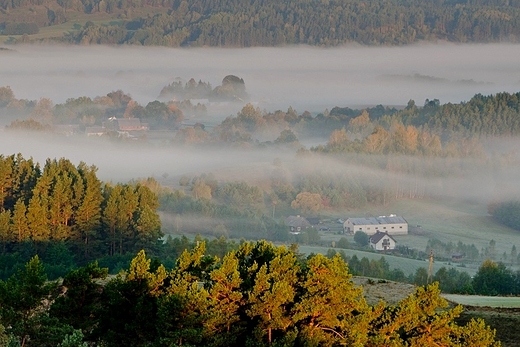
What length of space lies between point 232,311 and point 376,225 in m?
54.0

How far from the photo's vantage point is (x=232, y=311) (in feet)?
58.3

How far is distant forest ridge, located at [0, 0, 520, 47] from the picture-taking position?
483 ft

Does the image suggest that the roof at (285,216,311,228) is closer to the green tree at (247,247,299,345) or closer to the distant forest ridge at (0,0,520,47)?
the green tree at (247,247,299,345)

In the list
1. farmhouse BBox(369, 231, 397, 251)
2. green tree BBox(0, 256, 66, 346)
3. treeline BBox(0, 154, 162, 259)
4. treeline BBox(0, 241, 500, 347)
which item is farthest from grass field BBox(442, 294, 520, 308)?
farmhouse BBox(369, 231, 397, 251)

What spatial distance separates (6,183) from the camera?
1631 inches

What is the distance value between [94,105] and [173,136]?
56.4 feet

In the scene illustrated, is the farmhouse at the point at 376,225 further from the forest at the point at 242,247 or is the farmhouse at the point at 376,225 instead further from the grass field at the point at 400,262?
the grass field at the point at 400,262

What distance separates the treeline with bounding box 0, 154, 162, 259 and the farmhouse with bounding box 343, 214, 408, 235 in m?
29.4

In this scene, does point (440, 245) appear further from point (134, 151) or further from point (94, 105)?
point (94, 105)

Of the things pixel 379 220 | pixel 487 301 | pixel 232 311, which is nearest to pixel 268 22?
pixel 379 220

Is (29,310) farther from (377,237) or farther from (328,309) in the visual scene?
(377,237)

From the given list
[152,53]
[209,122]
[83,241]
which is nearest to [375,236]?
[83,241]

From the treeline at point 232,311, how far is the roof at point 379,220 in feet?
175

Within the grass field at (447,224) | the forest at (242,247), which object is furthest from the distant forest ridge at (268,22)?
the grass field at (447,224)
